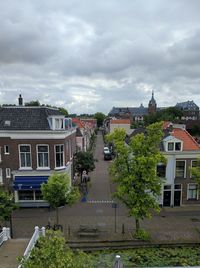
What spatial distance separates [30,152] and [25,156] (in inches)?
30.0

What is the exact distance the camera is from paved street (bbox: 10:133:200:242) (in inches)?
859

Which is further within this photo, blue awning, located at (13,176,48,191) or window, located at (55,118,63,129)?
window, located at (55,118,63,129)

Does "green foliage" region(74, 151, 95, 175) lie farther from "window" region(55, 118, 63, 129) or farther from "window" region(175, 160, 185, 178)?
"window" region(175, 160, 185, 178)

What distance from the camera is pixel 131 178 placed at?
797 inches

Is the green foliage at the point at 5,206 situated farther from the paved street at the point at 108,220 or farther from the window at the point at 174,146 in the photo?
the window at the point at 174,146

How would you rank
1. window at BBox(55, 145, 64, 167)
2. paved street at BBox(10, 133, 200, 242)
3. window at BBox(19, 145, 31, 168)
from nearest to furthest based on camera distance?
paved street at BBox(10, 133, 200, 242) < window at BBox(19, 145, 31, 168) < window at BBox(55, 145, 64, 167)

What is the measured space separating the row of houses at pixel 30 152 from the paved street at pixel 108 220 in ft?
8.18

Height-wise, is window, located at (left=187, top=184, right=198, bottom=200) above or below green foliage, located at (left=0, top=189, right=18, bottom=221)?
below

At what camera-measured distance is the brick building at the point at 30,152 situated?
1073 inches

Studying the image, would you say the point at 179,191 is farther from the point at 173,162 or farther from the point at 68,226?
the point at 68,226

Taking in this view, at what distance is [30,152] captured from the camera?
27500mm

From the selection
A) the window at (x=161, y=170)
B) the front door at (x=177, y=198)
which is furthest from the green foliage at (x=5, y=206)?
the front door at (x=177, y=198)

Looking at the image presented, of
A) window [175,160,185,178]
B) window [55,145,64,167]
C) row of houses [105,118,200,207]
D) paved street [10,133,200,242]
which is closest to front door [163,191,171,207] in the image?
row of houses [105,118,200,207]

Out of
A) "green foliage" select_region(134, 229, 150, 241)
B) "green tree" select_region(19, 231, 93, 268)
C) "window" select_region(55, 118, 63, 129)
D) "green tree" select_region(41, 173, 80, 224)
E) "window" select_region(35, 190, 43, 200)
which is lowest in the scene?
"green foliage" select_region(134, 229, 150, 241)
